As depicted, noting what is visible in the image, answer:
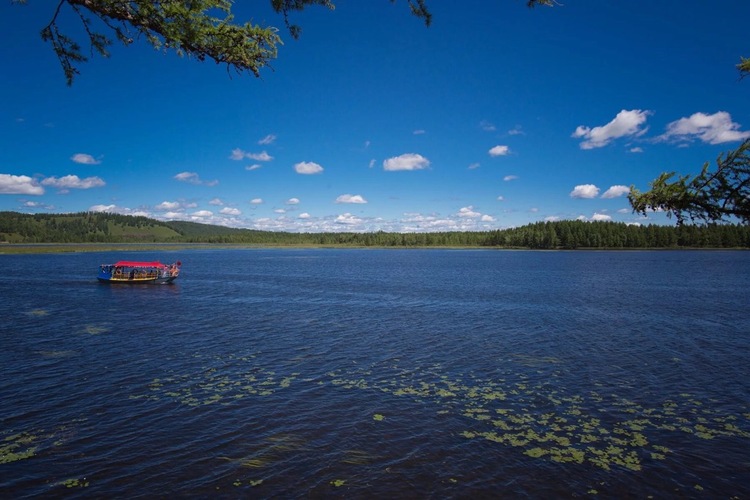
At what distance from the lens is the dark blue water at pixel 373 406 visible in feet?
48.8

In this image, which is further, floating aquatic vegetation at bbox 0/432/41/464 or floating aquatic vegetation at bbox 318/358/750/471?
floating aquatic vegetation at bbox 318/358/750/471

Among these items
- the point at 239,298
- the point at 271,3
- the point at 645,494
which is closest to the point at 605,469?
the point at 645,494

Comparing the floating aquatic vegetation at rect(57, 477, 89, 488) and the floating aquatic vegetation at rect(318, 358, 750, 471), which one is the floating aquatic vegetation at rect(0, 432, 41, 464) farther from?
the floating aquatic vegetation at rect(318, 358, 750, 471)

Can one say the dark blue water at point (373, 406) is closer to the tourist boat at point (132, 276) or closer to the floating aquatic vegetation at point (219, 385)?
the floating aquatic vegetation at point (219, 385)

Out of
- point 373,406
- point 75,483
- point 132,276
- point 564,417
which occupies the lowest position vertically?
point 564,417

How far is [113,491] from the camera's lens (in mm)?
14055

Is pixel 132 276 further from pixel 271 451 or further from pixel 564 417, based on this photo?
pixel 564 417

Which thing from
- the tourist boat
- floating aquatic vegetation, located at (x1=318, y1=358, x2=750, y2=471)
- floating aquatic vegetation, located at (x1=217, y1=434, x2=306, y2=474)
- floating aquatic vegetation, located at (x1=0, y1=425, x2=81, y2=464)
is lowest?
floating aquatic vegetation, located at (x1=318, y1=358, x2=750, y2=471)

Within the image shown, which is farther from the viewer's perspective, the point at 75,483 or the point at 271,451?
the point at 271,451

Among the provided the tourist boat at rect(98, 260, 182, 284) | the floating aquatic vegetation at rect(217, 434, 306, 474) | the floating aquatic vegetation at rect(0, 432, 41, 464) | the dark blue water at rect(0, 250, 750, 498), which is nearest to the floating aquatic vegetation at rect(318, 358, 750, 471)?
the dark blue water at rect(0, 250, 750, 498)

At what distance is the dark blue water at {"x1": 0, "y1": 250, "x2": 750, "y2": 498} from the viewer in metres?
14.9

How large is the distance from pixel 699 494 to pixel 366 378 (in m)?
15.3

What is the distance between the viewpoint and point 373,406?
69.5 feet

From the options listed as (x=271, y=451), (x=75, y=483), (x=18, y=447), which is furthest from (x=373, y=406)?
(x=18, y=447)
